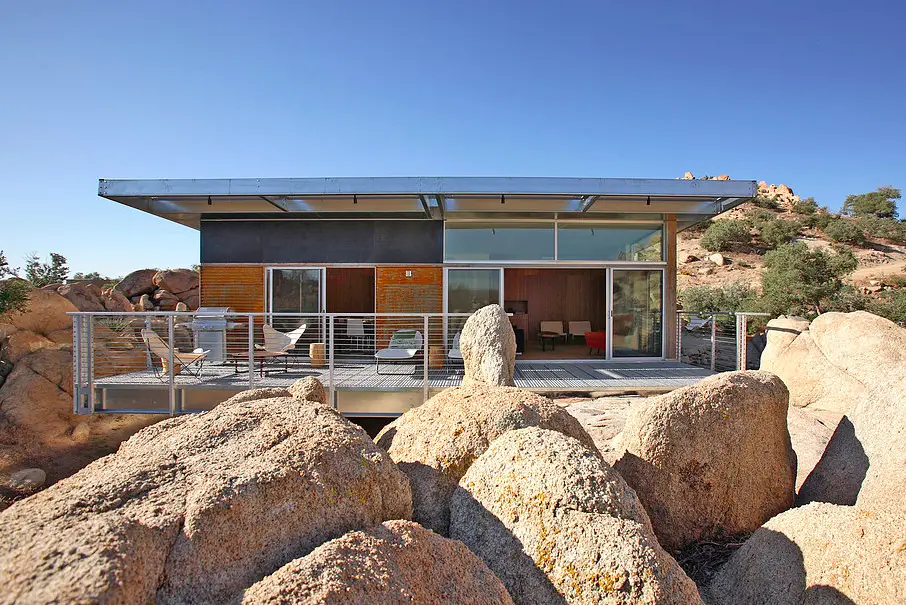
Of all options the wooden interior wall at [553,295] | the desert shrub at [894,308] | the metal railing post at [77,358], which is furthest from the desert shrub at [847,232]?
the metal railing post at [77,358]


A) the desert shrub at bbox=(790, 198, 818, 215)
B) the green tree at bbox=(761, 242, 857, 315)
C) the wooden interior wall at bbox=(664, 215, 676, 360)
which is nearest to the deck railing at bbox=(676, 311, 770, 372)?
the wooden interior wall at bbox=(664, 215, 676, 360)

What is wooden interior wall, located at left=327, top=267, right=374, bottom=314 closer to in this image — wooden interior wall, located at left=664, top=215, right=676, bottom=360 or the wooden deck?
the wooden deck

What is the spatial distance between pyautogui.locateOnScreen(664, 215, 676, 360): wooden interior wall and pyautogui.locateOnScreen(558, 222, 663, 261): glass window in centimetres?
17

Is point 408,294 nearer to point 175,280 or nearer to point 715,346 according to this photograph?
point 715,346

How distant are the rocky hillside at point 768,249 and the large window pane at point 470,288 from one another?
66.2 ft

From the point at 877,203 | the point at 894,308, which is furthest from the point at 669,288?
the point at 877,203

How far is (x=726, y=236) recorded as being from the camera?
31000mm

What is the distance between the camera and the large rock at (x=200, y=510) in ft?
3.70

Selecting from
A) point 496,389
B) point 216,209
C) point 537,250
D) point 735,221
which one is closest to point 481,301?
point 537,250

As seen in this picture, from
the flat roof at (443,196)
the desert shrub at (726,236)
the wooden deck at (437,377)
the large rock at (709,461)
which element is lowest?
the wooden deck at (437,377)

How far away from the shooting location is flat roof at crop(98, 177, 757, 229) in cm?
861

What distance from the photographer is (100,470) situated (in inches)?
68.2

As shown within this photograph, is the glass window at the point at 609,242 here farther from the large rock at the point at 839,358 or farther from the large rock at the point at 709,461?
the large rock at the point at 709,461

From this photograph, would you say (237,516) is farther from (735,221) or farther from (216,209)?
(735,221)
